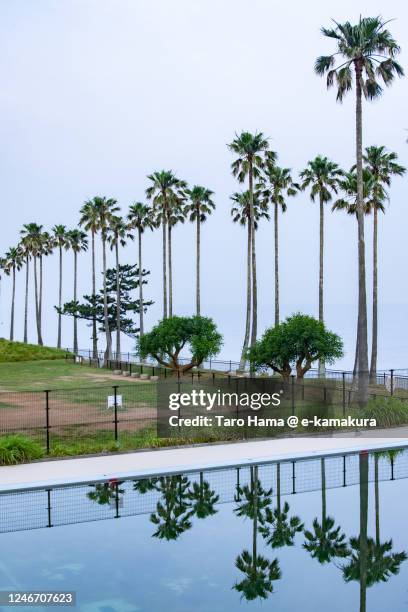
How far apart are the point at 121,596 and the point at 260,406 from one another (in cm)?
1627

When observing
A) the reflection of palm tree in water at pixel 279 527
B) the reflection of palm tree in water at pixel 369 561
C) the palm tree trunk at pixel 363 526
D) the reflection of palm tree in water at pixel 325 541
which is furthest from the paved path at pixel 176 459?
the reflection of palm tree in water at pixel 369 561

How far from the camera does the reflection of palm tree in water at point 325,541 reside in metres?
13.1

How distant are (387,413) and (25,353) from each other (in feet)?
192

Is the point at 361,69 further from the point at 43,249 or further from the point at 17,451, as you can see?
the point at 43,249

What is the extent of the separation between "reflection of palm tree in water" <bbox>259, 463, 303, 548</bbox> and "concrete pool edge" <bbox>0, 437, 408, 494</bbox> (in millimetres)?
3594

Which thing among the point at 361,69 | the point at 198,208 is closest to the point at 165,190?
the point at 198,208

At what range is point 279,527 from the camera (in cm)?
1466

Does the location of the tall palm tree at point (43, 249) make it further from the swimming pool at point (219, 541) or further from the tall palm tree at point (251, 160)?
the swimming pool at point (219, 541)

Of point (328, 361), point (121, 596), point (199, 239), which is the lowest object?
point (121, 596)

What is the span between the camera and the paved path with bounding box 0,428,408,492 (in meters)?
17.8

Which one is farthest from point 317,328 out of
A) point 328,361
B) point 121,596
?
point 121,596

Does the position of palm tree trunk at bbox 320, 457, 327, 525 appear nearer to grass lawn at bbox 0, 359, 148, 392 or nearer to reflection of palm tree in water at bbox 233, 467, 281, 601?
reflection of palm tree in water at bbox 233, 467, 281, 601

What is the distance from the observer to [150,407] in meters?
35.1

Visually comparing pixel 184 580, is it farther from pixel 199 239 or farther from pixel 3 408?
pixel 199 239
